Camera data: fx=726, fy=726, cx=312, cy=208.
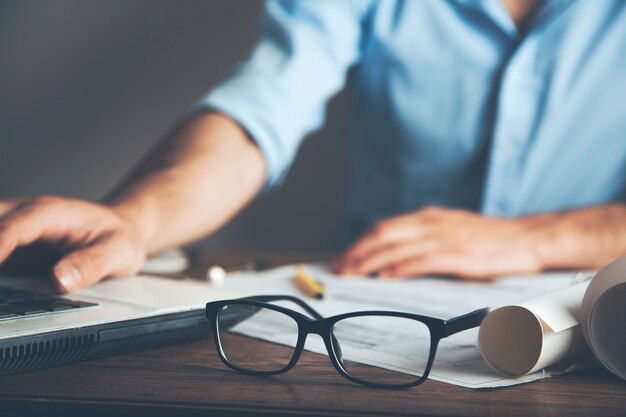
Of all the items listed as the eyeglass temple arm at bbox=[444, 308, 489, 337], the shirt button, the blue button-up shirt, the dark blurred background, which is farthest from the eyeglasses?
the dark blurred background

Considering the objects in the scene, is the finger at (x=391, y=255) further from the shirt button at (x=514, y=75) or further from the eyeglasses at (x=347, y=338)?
the shirt button at (x=514, y=75)

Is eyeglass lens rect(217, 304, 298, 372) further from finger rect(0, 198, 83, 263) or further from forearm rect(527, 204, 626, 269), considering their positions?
forearm rect(527, 204, 626, 269)

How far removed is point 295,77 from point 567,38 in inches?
15.7

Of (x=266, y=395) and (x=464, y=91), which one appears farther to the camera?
(x=464, y=91)

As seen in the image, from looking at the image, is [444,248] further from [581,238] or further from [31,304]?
[31,304]

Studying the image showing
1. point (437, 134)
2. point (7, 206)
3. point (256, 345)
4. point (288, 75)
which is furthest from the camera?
point (437, 134)

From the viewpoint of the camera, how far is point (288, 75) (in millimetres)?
1050

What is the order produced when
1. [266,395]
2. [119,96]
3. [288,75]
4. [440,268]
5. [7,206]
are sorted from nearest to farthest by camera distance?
[266,395], [7,206], [440,268], [288,75], [119,96]

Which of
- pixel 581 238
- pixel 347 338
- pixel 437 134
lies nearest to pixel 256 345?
pixel 347 338

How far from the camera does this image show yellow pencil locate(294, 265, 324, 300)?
0.64 metres

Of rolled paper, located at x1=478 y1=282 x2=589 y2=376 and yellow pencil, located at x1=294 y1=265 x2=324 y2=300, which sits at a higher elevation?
yellow pencil, located at x1=294 y1=265 x2=324 y2=300

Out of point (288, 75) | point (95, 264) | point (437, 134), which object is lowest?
point (95, 264)

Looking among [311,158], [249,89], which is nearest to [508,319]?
[249,89]

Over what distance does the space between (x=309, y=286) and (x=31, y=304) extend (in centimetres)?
27
